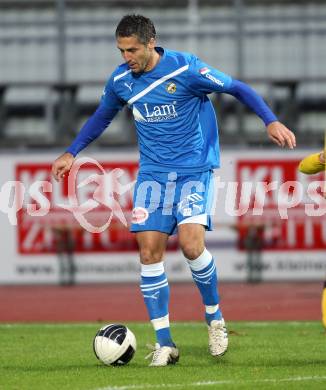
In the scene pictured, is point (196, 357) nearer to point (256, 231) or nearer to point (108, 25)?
point (256, 231)

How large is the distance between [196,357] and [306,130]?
12.1 m

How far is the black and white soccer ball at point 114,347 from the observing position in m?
8.98

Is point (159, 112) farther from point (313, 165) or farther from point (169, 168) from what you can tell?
point (313, 165)

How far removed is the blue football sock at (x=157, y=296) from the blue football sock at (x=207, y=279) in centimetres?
27

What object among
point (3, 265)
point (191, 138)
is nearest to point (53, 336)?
point (191, 138)

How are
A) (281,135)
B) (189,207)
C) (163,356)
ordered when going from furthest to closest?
(189,207), (163,356), (281,135)

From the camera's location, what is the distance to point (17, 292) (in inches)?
764

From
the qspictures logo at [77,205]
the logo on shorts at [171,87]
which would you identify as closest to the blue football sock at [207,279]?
the logo on shorts at [171,87]

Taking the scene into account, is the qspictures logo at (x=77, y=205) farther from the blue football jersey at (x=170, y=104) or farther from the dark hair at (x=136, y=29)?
the dark hair at (x=136, y=29)

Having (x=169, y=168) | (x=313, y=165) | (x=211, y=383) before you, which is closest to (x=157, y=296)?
(x=169, y=168)

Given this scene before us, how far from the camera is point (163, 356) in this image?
897cm

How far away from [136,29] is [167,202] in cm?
135

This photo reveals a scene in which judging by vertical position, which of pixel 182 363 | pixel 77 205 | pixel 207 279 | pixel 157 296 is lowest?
pixel 182 363

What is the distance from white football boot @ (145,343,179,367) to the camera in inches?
353
